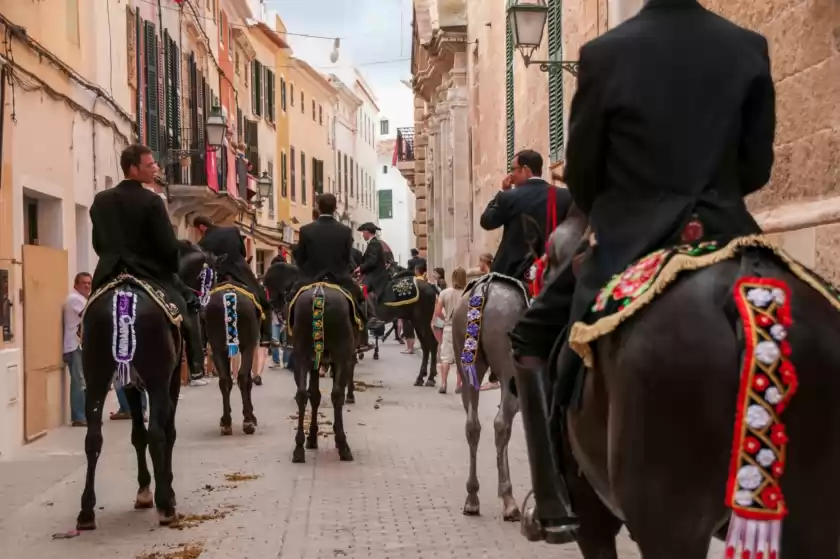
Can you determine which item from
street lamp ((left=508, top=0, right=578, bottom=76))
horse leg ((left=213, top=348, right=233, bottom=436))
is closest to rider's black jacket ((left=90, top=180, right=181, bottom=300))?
horse leg ((left=213, top=348, right=233, bottom=436))

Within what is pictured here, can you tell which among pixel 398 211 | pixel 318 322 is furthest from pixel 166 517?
pixel 398 211

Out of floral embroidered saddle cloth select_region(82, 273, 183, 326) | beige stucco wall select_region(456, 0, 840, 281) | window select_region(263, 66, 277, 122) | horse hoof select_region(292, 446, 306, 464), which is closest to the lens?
beige stucco wall select_region(456, 0, 840, 281)

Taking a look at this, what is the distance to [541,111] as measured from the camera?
17703 mm

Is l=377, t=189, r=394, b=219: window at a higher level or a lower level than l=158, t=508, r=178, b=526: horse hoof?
higher

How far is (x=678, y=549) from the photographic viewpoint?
2.96 metres

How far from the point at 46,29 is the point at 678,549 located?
1203 centimetres

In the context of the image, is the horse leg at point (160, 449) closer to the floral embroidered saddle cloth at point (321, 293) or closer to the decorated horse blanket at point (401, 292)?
the floral embroidered saddle cloth at point (321, 293)

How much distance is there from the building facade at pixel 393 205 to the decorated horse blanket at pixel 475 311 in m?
81.7

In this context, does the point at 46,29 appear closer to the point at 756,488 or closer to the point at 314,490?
the point at 314,490

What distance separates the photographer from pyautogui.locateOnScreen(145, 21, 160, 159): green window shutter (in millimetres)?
22406

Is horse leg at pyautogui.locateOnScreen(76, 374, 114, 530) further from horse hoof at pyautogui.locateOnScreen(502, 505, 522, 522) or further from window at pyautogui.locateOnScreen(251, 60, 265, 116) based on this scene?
window at pyautogui.locateOnScreen(251, 60, 265, 116)

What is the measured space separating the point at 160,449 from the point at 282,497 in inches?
55.1

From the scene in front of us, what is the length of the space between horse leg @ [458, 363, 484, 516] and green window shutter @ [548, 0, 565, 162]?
812 cm

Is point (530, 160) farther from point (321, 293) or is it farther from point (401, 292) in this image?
point (401, 292)
